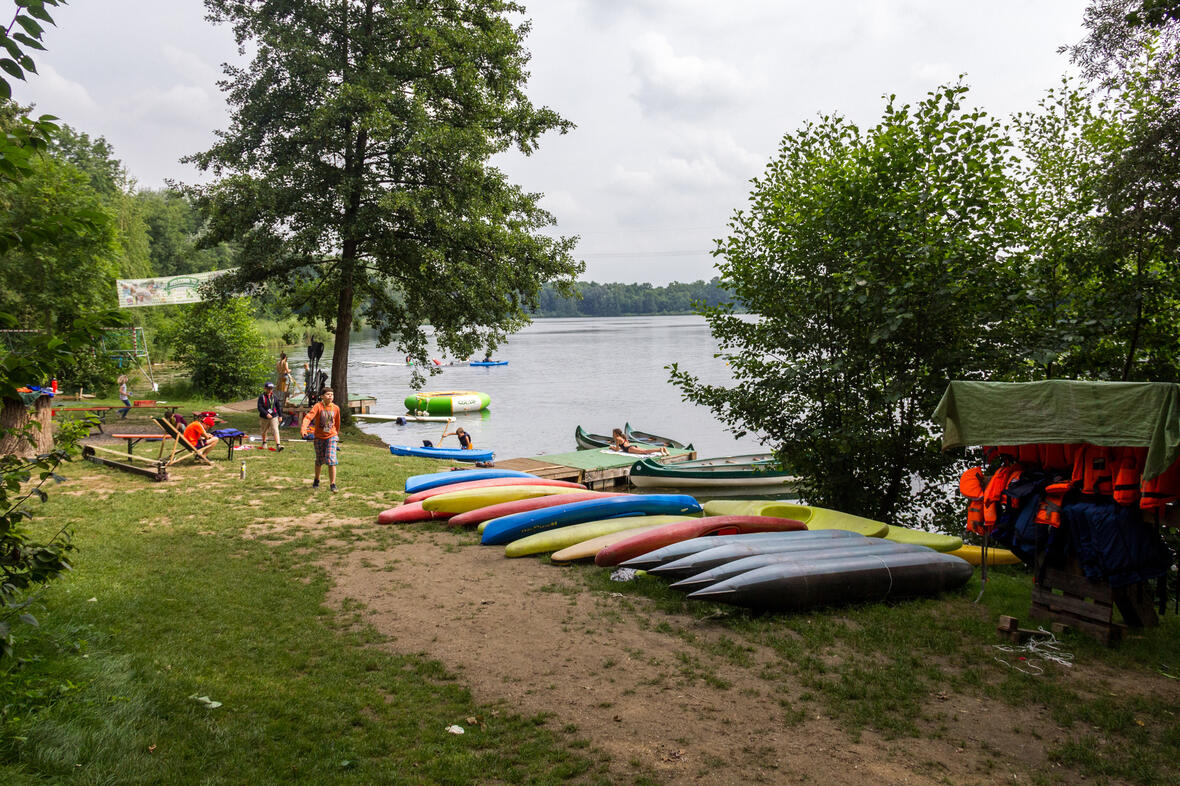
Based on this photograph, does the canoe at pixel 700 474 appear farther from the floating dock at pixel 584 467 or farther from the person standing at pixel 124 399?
the person standing at pixel 124 399

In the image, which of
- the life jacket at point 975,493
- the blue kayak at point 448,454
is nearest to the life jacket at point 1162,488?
the life jacket at point 975,493

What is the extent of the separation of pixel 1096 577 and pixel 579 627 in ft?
15.3

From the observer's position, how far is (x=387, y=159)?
19.9 meters

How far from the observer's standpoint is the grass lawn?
4311 mm

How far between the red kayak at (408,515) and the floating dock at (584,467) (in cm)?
578

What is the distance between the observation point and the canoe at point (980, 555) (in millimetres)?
9625

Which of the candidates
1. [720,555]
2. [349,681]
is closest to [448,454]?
[720,555]

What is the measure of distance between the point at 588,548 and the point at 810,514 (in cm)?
335

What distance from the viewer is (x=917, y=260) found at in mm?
9531

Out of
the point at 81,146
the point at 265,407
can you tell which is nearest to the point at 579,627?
the point at 265,407

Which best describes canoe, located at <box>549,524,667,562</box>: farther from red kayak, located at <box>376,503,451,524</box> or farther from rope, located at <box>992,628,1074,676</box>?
rope, located at <box>992,628,1074,676</box>

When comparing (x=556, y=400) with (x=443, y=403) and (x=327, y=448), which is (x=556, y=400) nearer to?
(x=443, y=403)

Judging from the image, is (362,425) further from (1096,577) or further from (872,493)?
(1096,577)

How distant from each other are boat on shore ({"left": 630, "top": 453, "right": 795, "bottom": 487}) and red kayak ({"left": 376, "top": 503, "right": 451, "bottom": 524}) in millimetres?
7792
